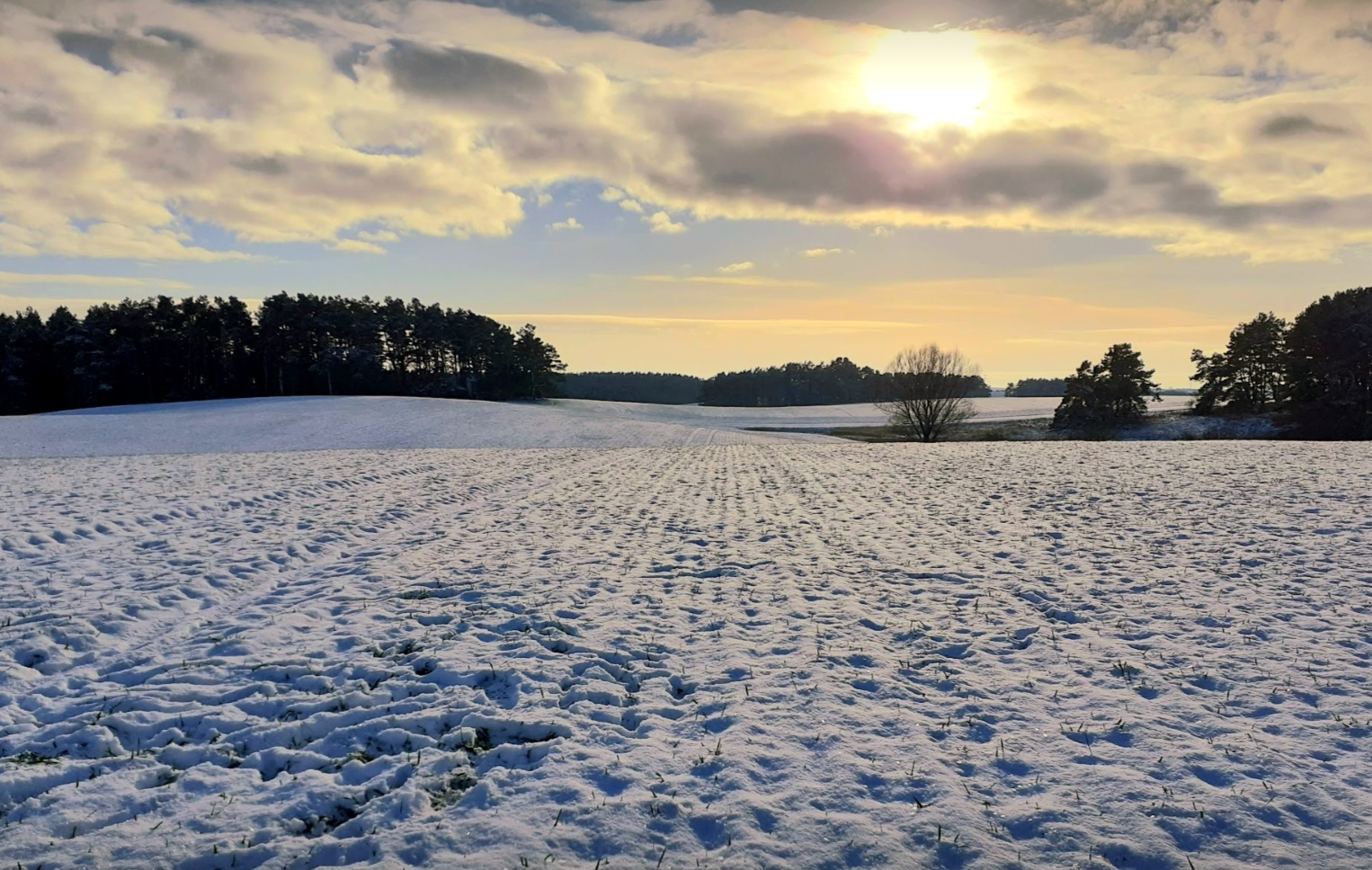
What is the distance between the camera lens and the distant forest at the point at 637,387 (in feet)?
585

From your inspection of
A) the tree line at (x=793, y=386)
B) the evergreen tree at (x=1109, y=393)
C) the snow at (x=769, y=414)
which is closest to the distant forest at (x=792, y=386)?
the tree line at (x=793, y=386)

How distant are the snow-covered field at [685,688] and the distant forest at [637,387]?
159 meters

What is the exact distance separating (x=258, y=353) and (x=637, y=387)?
11390cm

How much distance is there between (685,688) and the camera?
7.48m

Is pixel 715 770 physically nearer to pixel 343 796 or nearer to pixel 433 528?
pixel 343 796

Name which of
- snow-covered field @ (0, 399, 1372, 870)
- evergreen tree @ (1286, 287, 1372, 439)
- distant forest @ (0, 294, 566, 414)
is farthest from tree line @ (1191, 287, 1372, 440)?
distant forest @ (0, 294, 566, 414)

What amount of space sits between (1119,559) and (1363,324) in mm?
52740

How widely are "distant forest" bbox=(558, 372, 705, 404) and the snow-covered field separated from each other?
523ft

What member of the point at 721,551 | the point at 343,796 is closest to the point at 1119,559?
the point at 721,551

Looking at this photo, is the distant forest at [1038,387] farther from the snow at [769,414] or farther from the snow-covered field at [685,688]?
the snow-covered field at [685,688]

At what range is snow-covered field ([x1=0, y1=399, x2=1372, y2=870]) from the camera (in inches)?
196

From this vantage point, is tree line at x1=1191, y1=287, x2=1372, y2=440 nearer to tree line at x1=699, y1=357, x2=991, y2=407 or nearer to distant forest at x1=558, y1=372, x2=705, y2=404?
tree line at x1=699, y1=357, x2=991, y2=407

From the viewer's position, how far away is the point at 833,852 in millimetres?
4773

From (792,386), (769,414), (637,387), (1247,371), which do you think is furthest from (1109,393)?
(637,387)
